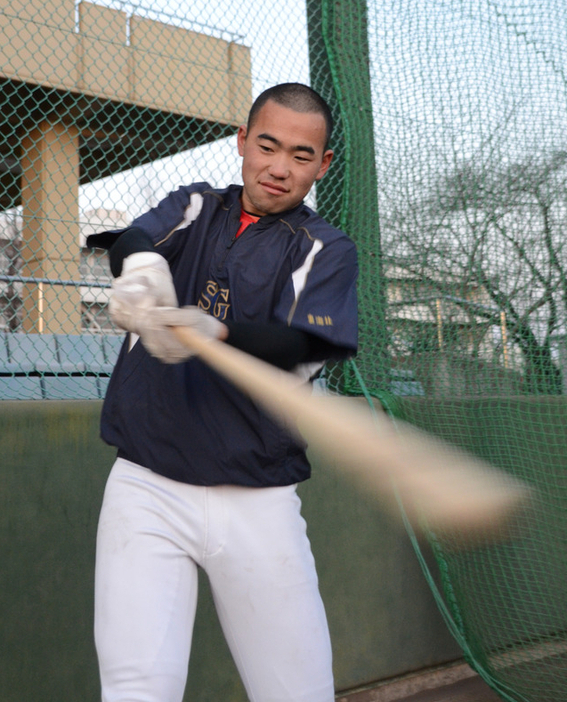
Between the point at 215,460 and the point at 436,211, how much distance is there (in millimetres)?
2356

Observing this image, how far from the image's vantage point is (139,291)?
5.64 feet

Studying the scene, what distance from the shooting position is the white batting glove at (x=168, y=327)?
1691 mm

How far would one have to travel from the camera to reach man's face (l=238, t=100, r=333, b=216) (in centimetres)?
207

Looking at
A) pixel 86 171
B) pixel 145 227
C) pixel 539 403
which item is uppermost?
pixel 86 171

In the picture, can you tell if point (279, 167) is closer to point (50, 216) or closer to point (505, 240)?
point (50, 216)

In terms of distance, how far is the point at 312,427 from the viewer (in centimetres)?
192

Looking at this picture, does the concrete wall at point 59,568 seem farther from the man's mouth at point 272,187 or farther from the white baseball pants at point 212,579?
the man's mouth at point 272,187

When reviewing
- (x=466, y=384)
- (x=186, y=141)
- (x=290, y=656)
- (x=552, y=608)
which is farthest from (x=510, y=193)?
(x=290, y=656)

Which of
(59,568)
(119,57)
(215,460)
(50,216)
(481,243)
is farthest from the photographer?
(481,243)

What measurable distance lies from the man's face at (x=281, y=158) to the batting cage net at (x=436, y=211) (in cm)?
147

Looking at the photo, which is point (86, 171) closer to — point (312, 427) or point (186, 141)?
point (186, 141)

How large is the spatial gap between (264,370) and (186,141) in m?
2.11

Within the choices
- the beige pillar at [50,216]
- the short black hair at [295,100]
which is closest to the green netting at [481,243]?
the beige pillar at [50,216]

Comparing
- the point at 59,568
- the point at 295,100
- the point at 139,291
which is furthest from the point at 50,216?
the point at 139,291
